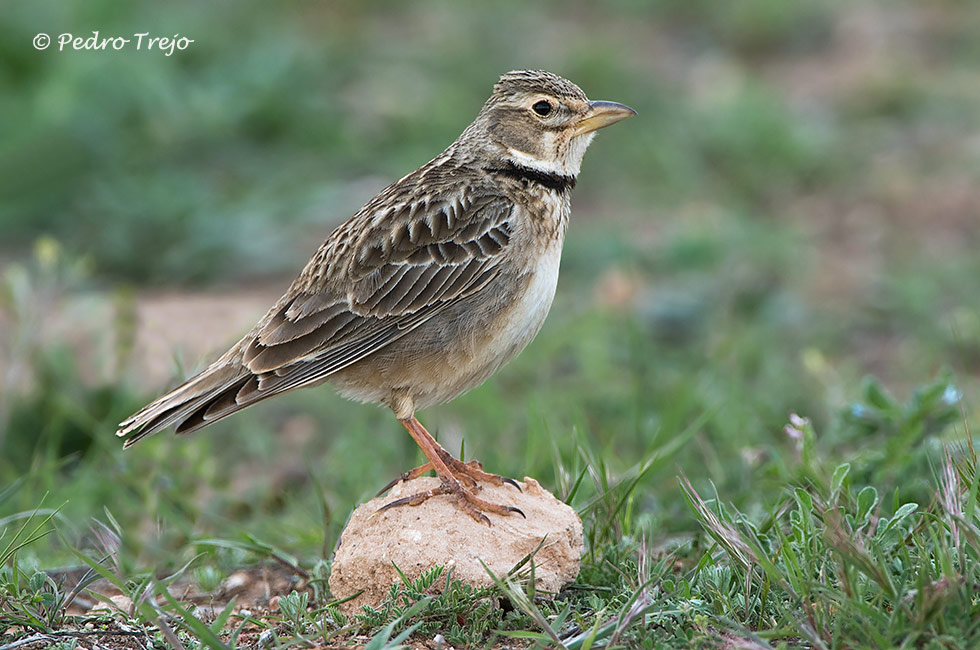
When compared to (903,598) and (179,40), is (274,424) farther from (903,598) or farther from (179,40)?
(179,40)

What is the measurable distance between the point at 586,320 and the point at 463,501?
361 centimetres

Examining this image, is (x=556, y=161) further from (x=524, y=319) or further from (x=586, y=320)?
(x=586, y=320)

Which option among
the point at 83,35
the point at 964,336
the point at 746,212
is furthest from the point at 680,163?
the point at 83,35

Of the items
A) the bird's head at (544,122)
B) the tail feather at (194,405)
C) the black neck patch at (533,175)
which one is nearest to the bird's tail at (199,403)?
the tail feather at (194,405)

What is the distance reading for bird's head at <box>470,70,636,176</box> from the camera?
5.34 meters

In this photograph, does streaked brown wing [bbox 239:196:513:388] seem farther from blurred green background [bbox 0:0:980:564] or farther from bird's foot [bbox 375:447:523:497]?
blurred green background [bbox 0:0:980:564]

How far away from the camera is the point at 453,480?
4.62 m

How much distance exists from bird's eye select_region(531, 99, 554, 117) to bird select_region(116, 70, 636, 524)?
0.30 metres

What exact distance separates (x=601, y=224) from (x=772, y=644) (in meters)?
6.58

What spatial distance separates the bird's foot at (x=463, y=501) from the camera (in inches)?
176

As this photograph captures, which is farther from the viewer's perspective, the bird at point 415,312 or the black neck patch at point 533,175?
the black neck patch at point 533,175

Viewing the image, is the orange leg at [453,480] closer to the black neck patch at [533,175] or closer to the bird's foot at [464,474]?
the bird's foot at [464,474]

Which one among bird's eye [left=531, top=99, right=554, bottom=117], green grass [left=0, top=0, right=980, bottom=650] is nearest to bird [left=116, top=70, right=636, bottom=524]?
bird's eye [left=531, top=99, right=554, bottom=117]
